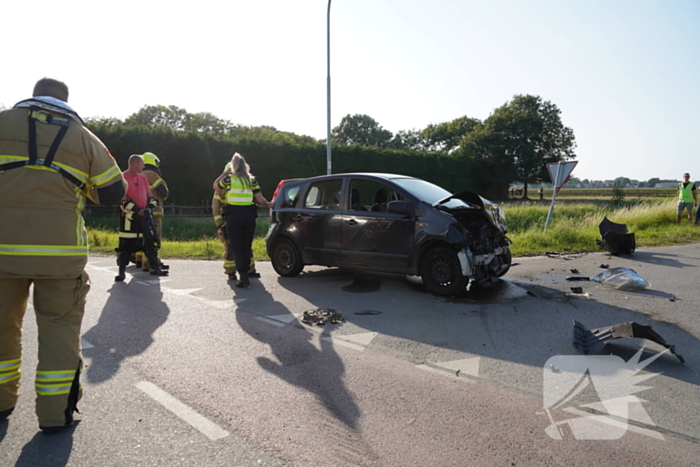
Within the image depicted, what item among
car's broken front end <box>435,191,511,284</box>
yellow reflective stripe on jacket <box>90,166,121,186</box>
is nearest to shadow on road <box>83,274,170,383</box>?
yellow reflective stripe on jacket <box>90,166,121,186</box>

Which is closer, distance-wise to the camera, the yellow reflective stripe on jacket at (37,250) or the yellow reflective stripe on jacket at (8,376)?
the yellow reflective stripe on jacket at (37,250)

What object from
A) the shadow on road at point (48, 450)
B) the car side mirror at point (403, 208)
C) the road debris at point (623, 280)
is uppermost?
the car side mirror at point (403, 208)

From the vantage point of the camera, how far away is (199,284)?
24.8 feet

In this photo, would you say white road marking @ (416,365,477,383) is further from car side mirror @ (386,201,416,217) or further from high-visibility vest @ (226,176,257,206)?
high-visibility vest @ (226,176,257,206)

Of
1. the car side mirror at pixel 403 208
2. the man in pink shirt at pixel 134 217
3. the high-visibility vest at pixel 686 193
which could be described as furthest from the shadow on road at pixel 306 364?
the high-visibility vest at pixel 686 193

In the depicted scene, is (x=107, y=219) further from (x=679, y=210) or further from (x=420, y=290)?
(x=679, y=210)

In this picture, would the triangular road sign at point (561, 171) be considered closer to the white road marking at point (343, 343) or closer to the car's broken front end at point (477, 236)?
the car's broken front end at point (477, 236)

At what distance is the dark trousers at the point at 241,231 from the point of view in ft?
23.2

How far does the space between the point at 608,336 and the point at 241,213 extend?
5.08 meters

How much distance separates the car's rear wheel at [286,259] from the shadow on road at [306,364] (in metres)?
2.17

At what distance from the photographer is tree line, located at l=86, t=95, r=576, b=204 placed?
93.8 ft

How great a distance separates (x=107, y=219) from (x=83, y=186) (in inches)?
974

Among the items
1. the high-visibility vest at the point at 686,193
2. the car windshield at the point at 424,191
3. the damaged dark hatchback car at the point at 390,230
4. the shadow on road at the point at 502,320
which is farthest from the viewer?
the high-visibility vest at the point at 686,193

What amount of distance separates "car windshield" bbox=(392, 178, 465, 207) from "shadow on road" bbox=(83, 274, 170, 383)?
3768 millimetres
